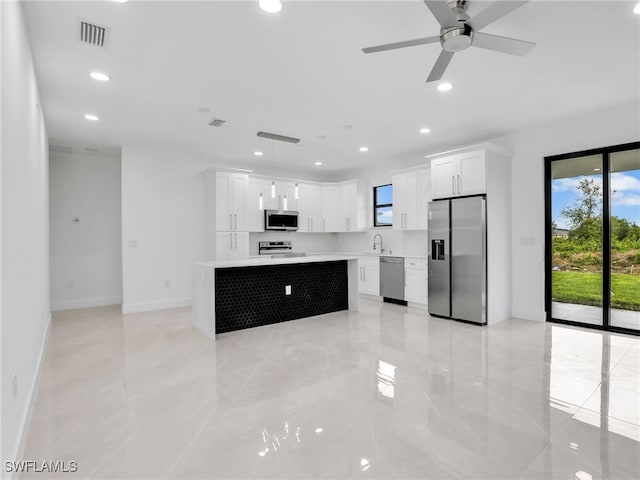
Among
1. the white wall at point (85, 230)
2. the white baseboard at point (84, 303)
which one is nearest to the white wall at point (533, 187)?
the white wall at point (85, 230)

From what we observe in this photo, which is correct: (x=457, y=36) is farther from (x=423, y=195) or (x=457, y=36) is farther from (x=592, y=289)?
(x=592, y=289)

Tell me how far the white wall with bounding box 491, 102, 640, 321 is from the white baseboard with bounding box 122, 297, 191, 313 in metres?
5.73

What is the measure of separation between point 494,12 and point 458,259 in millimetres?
3648

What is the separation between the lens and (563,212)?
4957 mm

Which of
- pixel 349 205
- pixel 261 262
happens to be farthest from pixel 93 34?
pixel 349 205

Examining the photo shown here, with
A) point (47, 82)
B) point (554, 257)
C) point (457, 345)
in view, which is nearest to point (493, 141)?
point (554, 257)

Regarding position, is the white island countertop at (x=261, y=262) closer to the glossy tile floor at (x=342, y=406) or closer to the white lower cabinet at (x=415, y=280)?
the glossy tile floor at (x=342, y=406)

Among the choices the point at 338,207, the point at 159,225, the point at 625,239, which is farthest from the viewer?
the point at 338,207

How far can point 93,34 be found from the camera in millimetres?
2666

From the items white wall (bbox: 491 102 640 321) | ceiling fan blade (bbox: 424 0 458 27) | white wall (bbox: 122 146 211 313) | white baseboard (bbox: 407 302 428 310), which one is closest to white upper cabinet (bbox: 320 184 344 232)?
white baseboard (bbox: 407 302 428 310)

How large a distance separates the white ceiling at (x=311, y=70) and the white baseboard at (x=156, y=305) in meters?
2.82

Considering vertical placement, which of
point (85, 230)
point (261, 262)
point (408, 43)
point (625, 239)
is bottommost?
point (261, 262)

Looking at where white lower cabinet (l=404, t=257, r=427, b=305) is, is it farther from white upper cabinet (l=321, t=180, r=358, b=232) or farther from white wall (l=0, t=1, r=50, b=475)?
white wall (l=0, t=1, r=50, b=475)

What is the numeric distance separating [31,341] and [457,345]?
415cm
